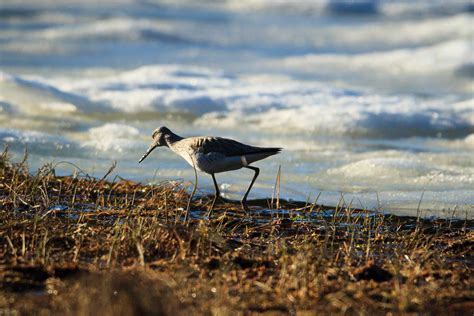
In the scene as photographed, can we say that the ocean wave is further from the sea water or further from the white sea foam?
the white sea foam

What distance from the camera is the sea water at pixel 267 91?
1091 cm

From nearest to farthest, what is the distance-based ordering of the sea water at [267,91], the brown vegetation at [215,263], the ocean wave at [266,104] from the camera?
1. the brown vegetation at [215,263]
2. the sea water at [267,91]
3. the ocean wave at [266,104]

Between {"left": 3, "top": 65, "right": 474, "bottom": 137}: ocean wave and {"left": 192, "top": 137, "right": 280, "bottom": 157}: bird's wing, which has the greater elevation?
{"left": 3, "top": 65, "right": 474, "bottom": 137}: ocean wave

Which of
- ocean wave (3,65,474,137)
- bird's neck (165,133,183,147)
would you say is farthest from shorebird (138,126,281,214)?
ocean wave (3,65,474,137)

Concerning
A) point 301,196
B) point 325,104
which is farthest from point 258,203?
point 325,104

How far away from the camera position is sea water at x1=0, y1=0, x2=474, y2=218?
10.9m

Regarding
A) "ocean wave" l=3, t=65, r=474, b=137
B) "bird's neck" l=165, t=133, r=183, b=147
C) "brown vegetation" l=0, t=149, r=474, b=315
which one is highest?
"ocean wave" l=3, t=65, r=474, b=137

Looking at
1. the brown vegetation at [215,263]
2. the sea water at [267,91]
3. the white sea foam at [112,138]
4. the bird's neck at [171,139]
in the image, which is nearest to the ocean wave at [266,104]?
the sea water at [267,91]

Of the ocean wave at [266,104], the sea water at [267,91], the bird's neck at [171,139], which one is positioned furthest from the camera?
the ocean wave at [266,104]

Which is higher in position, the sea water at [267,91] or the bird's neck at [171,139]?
the sea water at [267,91]

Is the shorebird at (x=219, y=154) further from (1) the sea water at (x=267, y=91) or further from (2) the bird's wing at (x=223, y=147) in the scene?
(1) the sea water at (x=267, y=91)

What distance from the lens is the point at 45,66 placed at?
65.2ft

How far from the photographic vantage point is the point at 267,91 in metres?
16.8

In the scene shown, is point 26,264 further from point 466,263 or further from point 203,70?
point 203,70
